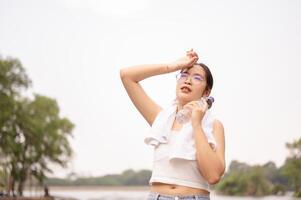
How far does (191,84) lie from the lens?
1.67 meters

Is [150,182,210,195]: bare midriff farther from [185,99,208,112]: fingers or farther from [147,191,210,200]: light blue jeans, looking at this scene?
[185,99,208,112]: fingers

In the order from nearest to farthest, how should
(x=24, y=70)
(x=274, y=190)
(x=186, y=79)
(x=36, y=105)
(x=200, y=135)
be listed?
(x=200, y=135) < (x=186, y=79) < (x=24, y=70) < (x=36, y=105) < (x=274, y=190)

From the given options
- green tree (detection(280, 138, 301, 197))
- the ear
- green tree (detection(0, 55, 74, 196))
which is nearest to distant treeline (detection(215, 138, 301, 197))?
green tree (detection(280, 138, 301, 197))

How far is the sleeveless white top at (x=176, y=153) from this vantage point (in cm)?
155

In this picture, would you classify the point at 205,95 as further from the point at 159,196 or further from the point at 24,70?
the point at 24,70

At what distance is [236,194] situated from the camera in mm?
37250

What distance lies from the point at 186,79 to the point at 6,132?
18138mm

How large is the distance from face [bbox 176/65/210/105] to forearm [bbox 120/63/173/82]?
0.05 m

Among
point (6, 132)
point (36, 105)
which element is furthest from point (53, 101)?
point (6, 132)

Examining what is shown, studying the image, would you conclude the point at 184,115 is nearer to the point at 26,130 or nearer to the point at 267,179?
the point at 26,130

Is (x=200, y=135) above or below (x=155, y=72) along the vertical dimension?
below

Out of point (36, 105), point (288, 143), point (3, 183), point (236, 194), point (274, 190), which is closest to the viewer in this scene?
point (36, 105)

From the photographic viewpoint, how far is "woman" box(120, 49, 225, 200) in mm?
1512

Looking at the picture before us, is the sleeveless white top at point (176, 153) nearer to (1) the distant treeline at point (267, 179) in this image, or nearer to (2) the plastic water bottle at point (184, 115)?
(2) the plastic water bottle at point (184, 115)
